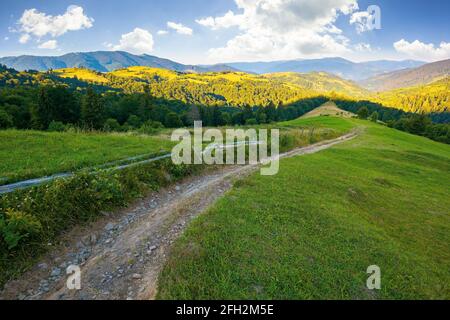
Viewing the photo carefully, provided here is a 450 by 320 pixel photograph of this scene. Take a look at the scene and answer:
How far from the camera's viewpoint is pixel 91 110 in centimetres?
5272

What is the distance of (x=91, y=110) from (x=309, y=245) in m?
58.0

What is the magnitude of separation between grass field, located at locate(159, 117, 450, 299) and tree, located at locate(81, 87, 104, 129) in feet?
167

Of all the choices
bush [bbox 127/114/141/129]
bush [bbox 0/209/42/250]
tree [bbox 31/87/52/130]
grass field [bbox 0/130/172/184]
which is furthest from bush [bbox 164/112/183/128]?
bush [bbox 0/209/42/250]

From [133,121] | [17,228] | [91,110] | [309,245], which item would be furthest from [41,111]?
[309,245]

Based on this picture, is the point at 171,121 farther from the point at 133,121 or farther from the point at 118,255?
the point at 118,255

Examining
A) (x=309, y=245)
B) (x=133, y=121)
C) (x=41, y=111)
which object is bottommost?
(x=309, y=245)

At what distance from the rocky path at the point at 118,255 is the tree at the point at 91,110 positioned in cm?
5050

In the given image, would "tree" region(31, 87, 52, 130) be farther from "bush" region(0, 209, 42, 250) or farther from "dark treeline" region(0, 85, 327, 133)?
"bush" region(0, 209, 42, 250)

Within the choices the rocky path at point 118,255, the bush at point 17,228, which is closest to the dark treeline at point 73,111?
the rocky path at point 118,255

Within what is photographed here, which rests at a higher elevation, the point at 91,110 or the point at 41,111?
the point at 91,110

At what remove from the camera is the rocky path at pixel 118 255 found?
5.85m

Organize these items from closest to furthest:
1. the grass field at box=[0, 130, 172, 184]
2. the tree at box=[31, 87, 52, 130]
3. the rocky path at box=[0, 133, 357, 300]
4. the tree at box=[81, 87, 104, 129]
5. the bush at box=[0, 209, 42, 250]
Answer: the rocky path at box=[0, 133, 357, 300]
the bush at box=[0, 209, 42, 250]
the grass field at box=[0, 130, 172, 184]
the tree at box=[31, 87, 52, 130]
the tree at box=[81, 87, 104, 129]

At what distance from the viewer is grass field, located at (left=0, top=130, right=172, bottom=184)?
1081 centimetres

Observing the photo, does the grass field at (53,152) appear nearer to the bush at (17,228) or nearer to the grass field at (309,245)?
the bush at (17,228)
